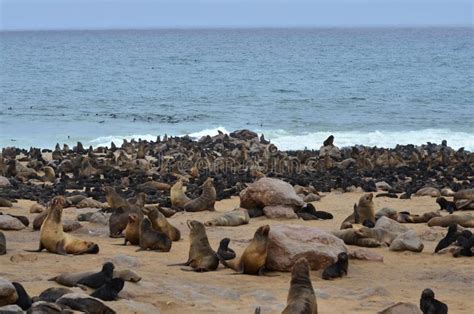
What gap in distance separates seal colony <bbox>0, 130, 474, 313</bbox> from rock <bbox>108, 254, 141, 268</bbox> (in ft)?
1.47

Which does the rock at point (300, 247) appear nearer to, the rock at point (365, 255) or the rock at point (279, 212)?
the rock at point (365, 255)

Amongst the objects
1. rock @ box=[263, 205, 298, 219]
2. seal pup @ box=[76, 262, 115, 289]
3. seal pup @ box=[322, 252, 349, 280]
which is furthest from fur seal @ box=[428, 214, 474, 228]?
seal pup @ box=[76, 262, 115, 289]

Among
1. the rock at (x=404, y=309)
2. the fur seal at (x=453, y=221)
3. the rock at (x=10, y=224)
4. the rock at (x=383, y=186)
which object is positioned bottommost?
the rock at (x=383, y=186)

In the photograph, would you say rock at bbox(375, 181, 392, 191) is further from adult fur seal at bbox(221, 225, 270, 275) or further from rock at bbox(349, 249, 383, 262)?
adult fur seal at bbox(221, 225, 270, 275)

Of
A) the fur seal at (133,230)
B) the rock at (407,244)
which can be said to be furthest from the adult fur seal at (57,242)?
the rock at (407,244)

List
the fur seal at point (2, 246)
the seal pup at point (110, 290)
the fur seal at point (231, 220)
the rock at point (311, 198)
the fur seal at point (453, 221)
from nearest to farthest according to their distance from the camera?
the seal pup at point (110, 290)
the fur seal at point (2, 246)
the fur seal at point (453, 221)
the fur seal at point (231, 220)
the rock at point (311, 198)

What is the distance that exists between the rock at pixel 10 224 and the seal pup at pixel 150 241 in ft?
7.44

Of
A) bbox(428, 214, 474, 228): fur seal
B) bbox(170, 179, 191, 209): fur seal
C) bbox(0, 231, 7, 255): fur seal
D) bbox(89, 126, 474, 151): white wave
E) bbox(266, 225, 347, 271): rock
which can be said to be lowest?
bbox(89, 126, 474, 151): white wave

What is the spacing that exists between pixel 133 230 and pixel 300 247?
8.20 ft

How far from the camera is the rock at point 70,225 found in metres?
12.5

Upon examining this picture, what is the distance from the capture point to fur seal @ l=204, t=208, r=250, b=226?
1360 centimetres

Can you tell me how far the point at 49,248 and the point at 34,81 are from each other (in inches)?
2203

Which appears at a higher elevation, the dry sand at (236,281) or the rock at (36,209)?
the dry sand at (236,281)

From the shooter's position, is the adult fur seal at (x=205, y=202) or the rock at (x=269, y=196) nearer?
the rock at (x=269, y=196)
